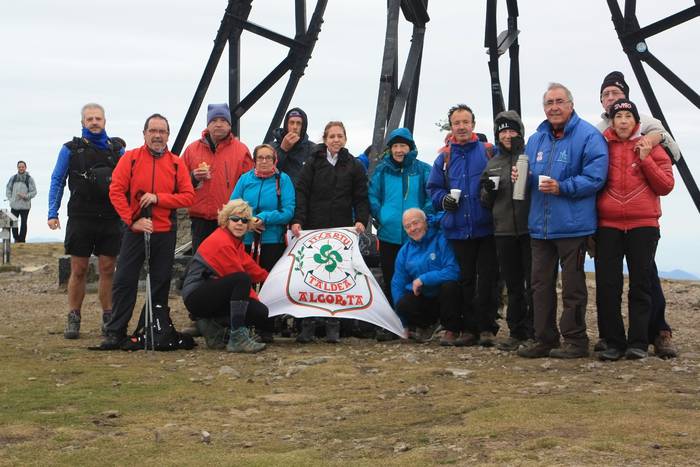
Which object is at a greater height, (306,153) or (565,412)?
(306,153)

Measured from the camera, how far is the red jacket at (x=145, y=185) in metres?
8.79

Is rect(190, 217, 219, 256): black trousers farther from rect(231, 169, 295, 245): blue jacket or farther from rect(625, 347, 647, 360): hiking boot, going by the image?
rect(625, 347, 647, 360): hiking boot

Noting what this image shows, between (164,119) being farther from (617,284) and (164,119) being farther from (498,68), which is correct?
(498,68)

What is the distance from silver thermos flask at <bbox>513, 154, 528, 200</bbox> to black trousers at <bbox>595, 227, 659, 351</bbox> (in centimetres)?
67

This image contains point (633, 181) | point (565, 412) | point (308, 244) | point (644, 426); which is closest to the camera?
point (644, 426)

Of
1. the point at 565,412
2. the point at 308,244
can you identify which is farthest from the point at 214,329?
the point at 565,412

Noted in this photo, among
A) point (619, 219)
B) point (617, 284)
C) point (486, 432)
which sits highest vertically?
point (619, 219)

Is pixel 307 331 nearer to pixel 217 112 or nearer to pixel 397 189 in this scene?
pixel 397 189

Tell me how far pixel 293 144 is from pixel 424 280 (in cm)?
211

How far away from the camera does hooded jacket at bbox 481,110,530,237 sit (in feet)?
27.2

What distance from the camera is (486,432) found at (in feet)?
17.4

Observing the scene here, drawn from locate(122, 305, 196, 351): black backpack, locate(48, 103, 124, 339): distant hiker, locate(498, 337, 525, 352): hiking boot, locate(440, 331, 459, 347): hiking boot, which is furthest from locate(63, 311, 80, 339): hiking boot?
locate(498, 337, 525, 352): hiking boot

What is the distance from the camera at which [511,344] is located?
8570mm

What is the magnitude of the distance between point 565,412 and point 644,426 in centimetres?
54
